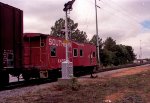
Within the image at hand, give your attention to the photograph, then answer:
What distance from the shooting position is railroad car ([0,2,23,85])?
18.8m

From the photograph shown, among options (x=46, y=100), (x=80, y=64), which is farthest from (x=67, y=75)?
(x=80, y=64)

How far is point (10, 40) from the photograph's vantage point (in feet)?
64.0

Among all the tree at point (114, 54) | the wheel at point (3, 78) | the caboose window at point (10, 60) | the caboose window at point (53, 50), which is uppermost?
the tree at point (114, 54)

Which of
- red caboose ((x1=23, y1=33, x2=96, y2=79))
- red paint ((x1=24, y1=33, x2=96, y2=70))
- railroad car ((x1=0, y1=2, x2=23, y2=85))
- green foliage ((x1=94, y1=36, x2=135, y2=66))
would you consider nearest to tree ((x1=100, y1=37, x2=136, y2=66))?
green foliage ((x1=94, y1=36, x2=135, y2=66))

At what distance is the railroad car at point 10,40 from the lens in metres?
18.8

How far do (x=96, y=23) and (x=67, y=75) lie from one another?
3804cm

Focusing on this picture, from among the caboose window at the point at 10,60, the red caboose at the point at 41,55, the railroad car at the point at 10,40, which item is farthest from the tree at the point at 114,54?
the caboose window at the point at 10,60

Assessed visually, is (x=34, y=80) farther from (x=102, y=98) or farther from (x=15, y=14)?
(x=102, y=98)

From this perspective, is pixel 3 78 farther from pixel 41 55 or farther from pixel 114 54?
pixel 114 54

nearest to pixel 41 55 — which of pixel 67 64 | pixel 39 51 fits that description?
pixel 39 51

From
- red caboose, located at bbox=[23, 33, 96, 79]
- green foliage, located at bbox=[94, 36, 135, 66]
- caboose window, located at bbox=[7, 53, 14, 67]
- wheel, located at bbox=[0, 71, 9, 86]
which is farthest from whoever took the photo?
green foliage, located at bbox=[94, 36, 135, 66]

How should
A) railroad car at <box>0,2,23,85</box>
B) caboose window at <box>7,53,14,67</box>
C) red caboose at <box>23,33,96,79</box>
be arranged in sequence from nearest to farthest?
1. railroad car at <box>0,2,23,85</box>
2. caboose window at <box>7,53,14,67</box>
3. red caboose at <box>23,33,96,79</box>

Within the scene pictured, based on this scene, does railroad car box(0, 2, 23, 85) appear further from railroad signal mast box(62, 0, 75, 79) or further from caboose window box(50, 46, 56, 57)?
caboose window box(50, 46, 56, 57)

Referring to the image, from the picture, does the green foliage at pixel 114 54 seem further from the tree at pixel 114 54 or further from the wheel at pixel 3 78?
the wheel at pixel 3 78
